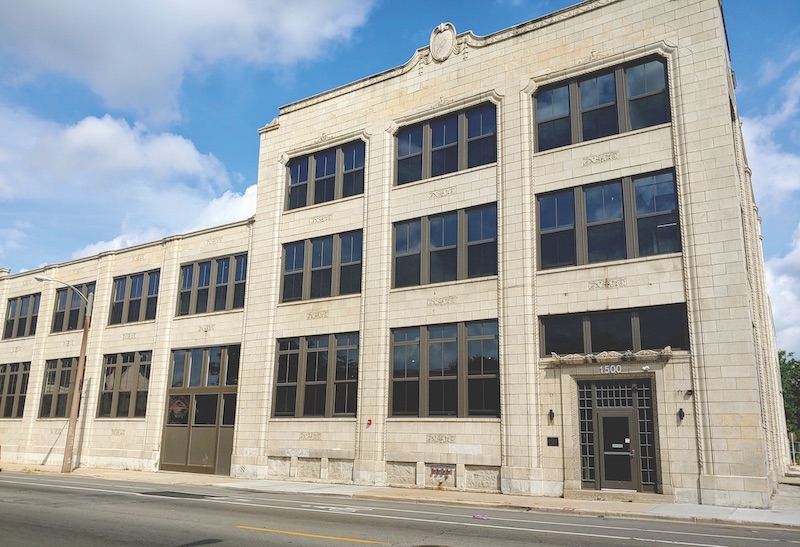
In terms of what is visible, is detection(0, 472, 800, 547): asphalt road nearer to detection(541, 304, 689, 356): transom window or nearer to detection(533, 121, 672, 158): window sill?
detection(541, 304, 689, 356): transom window

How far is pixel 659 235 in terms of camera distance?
20609 millimetres

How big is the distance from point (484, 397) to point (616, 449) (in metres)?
4.66

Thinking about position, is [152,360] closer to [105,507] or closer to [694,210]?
[105,507]

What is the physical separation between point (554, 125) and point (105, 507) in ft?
59.8

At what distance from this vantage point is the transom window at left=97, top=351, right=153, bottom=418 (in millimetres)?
33406

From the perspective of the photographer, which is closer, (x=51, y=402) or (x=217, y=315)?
(x=217, y=315)

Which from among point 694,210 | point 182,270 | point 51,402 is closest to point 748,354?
point 694,210

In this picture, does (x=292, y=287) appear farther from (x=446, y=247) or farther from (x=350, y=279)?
(x=446, y=247)

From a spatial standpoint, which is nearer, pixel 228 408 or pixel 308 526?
pixel 308 526

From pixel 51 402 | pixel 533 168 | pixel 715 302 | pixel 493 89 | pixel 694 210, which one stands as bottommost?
pixel 51 402

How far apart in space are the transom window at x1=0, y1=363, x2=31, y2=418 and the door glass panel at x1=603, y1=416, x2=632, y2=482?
34424mm

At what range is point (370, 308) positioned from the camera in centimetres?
2600

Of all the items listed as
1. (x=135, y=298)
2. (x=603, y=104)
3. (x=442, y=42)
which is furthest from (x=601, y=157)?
(x=135, y=298)

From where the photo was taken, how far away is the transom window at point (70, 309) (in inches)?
1503
